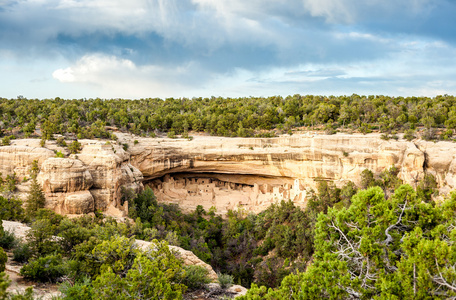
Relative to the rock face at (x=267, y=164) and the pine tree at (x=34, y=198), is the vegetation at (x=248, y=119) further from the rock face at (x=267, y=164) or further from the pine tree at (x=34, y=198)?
the pine tree at (x=34, y=198)

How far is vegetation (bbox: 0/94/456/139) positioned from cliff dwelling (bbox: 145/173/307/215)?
5.03m

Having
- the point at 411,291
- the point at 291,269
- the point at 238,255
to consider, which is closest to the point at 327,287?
the point at 411,291

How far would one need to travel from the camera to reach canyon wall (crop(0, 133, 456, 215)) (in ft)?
74.2

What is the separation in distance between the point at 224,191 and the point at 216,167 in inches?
122

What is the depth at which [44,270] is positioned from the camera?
994 centimetres

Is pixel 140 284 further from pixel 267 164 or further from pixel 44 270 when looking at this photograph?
pixel 267 164

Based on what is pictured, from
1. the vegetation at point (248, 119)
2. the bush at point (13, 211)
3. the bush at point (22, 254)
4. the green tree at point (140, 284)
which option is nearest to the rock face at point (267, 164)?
the vegetation at point (248, 119)

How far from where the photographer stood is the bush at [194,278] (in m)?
11.2

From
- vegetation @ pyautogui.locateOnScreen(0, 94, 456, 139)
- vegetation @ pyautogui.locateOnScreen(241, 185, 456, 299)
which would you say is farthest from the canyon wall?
vegetation @ pyautogui.locateOnScreen(241, 185, 456, 299)

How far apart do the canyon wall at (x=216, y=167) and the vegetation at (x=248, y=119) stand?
1.78 m

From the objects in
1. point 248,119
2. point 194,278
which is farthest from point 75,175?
point 248,119

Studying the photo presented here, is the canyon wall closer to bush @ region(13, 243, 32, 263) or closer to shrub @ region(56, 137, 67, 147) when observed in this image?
shrub @ region(56, 137, 67, 147)

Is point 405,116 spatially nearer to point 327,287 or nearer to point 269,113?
point 269,113

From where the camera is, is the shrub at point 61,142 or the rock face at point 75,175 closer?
the rock face at point 75,175
